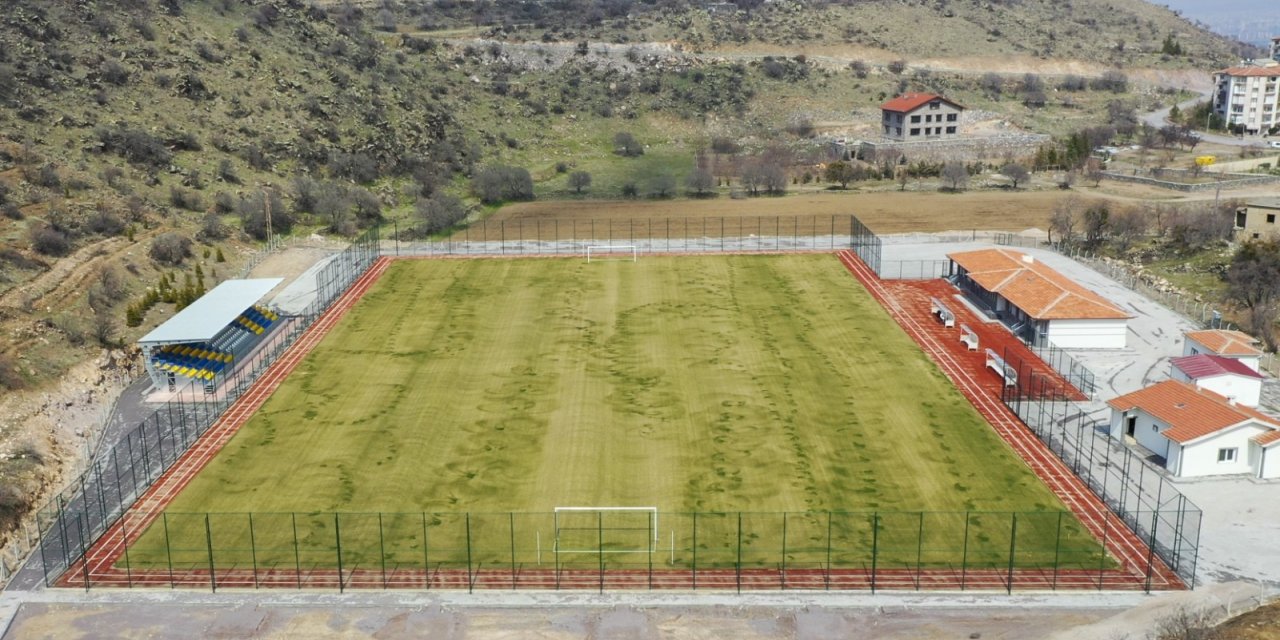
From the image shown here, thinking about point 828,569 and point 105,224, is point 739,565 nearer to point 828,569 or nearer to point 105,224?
point 828,569

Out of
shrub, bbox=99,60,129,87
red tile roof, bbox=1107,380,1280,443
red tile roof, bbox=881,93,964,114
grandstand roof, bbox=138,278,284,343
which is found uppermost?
shrub, bbox=99,60,129,87

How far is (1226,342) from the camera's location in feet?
132

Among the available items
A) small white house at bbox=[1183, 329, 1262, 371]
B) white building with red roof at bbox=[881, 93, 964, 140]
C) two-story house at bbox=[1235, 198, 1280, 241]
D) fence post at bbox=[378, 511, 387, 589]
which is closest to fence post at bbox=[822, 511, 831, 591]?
fence post at bbox=[378, 511, 387, 589]

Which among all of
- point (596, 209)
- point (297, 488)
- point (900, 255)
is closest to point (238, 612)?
point (297, 488)

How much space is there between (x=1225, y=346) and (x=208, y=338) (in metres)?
37.5

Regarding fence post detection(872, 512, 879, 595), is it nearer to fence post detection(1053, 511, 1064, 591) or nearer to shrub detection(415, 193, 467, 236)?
fence post detection(1053, 511, 1064, 591)

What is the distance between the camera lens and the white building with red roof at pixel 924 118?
10675 cm

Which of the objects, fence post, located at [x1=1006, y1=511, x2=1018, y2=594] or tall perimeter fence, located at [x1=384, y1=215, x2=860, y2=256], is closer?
fence post, located at [x1=1006, y1=511, x2=1018, y2=594]

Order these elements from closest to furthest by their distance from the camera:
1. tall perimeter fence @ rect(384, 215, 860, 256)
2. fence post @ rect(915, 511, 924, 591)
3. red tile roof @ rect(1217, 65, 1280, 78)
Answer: fence post @ rect(915, 511, 924, 591)
tall perimeter fence @ rect(384, 215, 860, 256)
red tile roof @ rect(1217, 65, 1280, 78)

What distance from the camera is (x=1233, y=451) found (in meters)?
33.1

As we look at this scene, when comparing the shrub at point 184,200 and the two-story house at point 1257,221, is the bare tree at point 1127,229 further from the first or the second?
the shrub at point 184,200

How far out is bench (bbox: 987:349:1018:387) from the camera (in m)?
40.6

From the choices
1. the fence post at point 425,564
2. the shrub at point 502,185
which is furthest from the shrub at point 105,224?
the fence post at point 425,564

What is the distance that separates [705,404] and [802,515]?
949 cm
